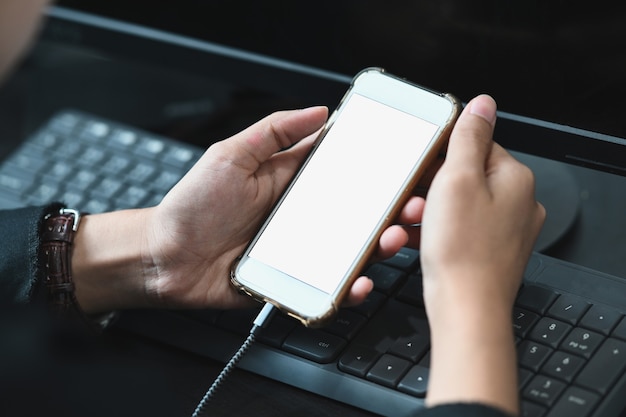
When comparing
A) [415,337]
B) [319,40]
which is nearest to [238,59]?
[319,40]

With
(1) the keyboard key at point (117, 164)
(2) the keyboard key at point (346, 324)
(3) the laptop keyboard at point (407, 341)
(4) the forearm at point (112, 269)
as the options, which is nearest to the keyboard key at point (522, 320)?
(3) the laptop keyboard at point (407, 341)

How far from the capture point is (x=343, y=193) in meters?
0.59

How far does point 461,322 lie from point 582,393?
0.31 ft

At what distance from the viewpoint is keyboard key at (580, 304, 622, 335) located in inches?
21.8

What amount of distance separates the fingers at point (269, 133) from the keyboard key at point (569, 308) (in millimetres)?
208

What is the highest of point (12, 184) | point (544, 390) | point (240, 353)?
point (544, 390)

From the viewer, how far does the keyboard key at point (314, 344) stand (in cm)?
57

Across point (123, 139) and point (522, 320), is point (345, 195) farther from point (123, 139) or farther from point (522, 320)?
point (123, 139)

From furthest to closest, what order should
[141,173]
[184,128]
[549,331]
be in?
[184,128] → [141,173] → [549,331]

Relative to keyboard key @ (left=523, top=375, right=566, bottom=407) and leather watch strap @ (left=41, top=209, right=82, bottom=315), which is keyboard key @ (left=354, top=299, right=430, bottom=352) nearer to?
keyboard key @ (left=523, top=375, right=566, bottom=407)

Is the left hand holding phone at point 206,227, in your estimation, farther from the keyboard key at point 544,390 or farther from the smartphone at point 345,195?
the keyboard key at point 544,390

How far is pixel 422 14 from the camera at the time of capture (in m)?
0.66

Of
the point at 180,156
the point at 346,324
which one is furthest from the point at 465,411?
the point at 180,156

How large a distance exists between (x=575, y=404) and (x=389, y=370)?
0.38 feet
